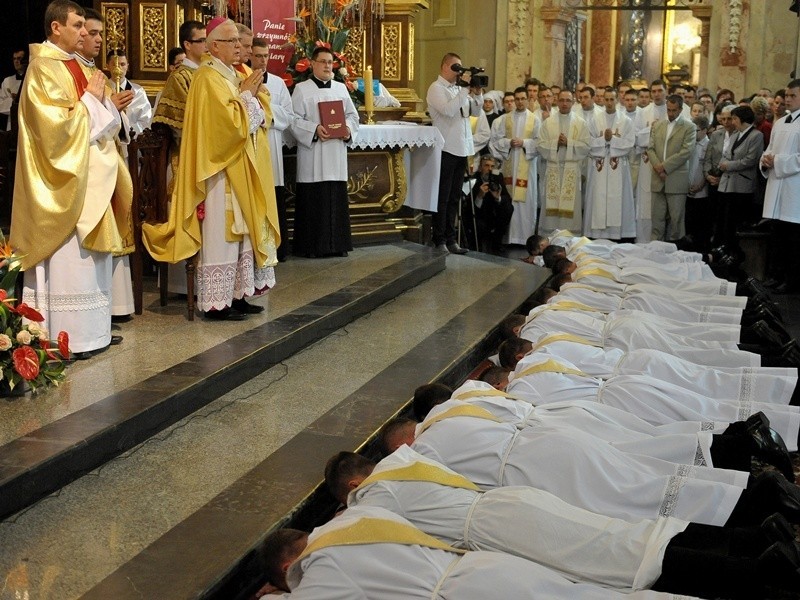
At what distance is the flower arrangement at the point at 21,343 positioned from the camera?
4406 mm

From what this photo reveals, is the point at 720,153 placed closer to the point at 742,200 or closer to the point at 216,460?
the point at 742,200

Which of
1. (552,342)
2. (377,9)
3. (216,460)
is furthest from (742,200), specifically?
(216,460)

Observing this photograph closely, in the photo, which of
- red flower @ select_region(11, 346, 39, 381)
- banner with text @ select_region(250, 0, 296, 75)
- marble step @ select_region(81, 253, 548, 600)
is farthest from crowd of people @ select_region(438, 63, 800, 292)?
red flower @ select_region(11, 346, 39, 381)

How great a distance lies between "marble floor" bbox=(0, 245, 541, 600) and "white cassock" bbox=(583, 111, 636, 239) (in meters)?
5.02

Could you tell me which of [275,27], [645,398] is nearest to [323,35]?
[275,27]

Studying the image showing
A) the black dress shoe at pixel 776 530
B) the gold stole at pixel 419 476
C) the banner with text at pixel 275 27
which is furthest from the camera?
the banner with text at pixel 275 27

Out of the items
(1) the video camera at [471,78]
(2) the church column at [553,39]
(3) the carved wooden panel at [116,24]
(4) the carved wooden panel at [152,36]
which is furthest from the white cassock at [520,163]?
(3) the carved wooden panel at [116,24]

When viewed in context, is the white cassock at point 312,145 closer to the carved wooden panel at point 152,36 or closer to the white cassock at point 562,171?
the carved wooden panel at point 152,36

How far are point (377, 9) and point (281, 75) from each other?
158cm

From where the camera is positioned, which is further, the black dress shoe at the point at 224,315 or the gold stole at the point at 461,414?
the black dress shoe at the point at 224,315

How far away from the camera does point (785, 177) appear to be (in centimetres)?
939

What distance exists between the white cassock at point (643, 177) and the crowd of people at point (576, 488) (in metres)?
6.83

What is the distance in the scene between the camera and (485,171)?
11492mm

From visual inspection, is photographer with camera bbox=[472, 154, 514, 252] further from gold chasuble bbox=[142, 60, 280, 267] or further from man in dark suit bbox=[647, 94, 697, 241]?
gold chasuble bbox=[142, 60, 280, 267]
